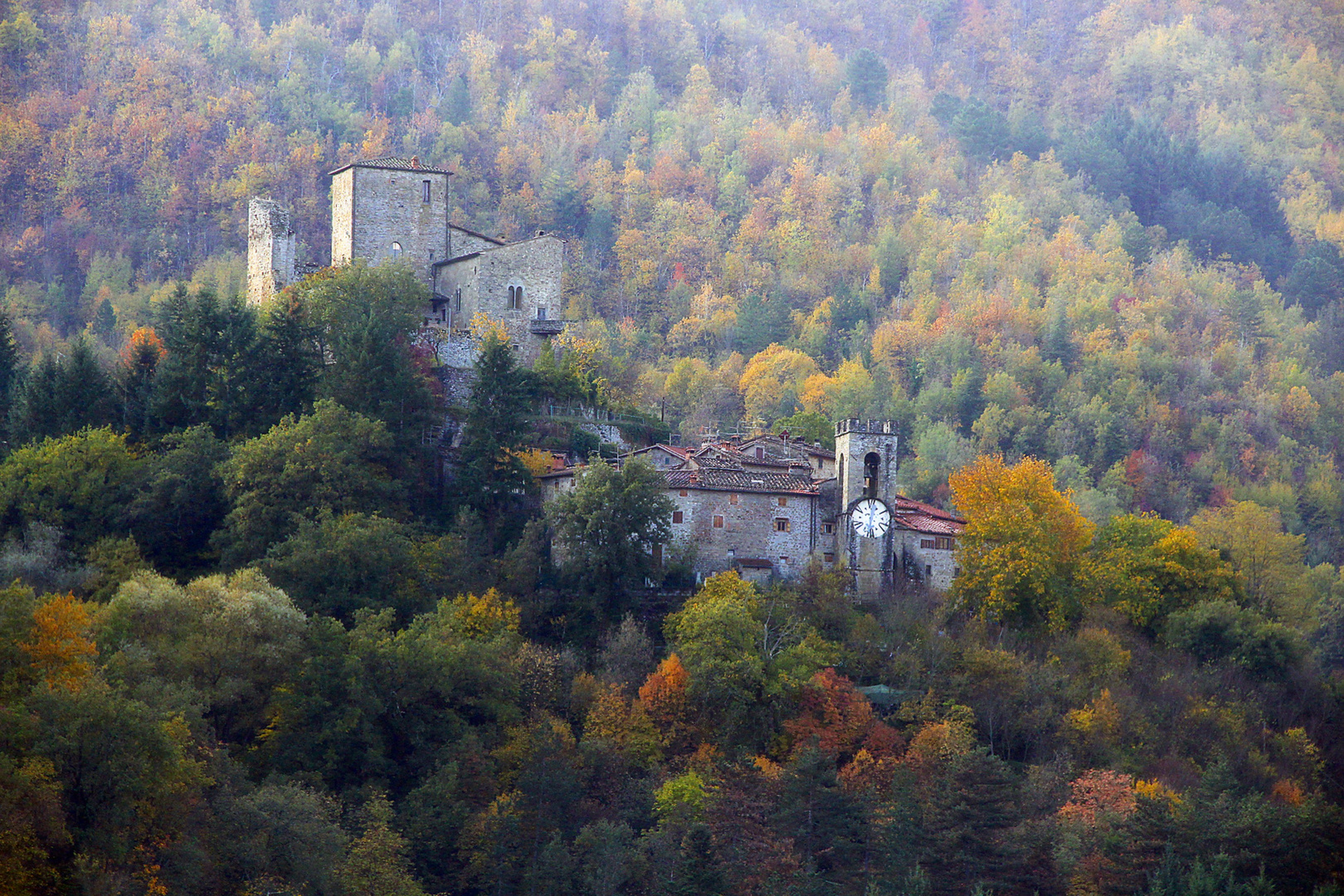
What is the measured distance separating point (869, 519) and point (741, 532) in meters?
3.58

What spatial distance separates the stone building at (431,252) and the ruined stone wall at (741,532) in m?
10.9

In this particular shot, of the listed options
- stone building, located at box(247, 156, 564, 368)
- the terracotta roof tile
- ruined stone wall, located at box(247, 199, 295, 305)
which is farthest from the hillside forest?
ruined stone wall, located at box(247, 199, 295, 305)

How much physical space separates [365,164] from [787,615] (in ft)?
73.0

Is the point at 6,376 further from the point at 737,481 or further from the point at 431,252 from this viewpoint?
the point at 737,481

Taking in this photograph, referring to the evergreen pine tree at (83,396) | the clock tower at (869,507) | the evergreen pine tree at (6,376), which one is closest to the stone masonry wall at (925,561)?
the clock tower at (869,507)

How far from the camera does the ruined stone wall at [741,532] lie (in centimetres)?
4838

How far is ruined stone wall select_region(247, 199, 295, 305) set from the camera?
58.5m

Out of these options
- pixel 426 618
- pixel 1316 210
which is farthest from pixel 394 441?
pixel 1316 210

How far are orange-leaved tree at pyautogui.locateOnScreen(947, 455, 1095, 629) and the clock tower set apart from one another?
2.28m

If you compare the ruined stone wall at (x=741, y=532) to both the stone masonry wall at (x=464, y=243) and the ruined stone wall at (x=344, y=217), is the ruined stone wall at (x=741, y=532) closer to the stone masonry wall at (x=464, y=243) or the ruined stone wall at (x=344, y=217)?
the stone masonry wall at (x=464, y=243)

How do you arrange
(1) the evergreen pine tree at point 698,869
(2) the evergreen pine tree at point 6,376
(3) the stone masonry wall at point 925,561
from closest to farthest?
(1) the evergreen pine tree at point 698,869 < (2) the evergreen pine tree at point 6,376 < (3) the stone masonry wall at point 925,561

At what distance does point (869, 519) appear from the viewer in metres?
49.0

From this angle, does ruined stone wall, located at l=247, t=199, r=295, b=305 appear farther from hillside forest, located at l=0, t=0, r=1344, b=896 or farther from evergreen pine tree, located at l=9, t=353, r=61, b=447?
evergreen pine tree, located at l=9, t=353, r=61, b=447

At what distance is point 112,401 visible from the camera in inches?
1996
